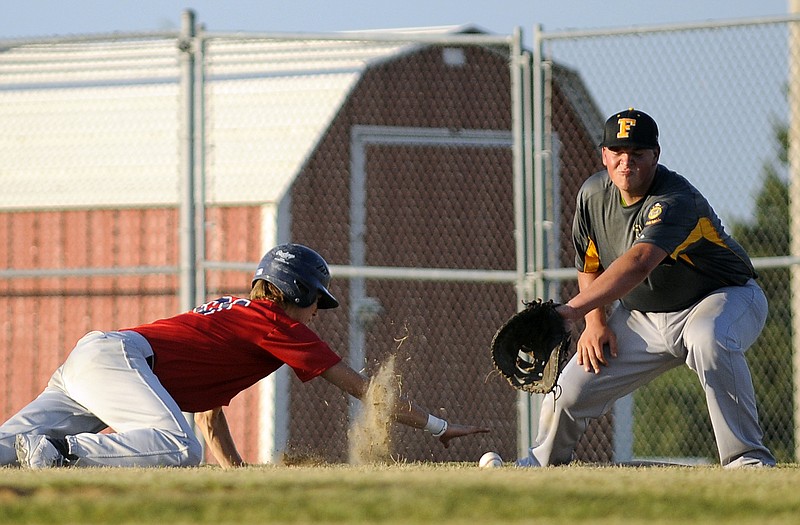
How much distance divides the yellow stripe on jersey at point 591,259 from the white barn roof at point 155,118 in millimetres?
5200

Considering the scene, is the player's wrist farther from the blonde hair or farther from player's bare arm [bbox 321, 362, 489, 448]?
the blonde hair

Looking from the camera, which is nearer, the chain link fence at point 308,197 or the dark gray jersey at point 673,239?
the dark gray jersey at point 673,239

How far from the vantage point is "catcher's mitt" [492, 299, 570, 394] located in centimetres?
670

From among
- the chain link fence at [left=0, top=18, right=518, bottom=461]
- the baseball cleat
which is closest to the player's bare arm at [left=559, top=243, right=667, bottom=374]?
the baseball cleat

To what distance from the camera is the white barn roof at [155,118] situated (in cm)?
1229

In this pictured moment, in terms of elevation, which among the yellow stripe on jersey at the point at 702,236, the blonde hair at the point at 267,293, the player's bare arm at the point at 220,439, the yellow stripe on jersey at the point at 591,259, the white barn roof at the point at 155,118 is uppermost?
the white barn roof at the point at 155,118

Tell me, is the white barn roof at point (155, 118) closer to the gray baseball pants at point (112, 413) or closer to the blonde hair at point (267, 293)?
the blonde hair at point (267, 293)

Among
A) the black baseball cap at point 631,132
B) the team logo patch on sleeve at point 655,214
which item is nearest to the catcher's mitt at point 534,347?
the team logo patch on sleeve at point 655,214

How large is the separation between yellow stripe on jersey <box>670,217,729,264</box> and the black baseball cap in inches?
17.0

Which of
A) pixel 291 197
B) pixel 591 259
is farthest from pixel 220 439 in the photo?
pixel 291 197

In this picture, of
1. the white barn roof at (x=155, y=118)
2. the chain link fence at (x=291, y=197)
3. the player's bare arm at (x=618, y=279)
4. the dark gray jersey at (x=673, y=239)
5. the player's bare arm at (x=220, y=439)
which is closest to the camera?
the player's bare arm at (x=618, y=279)

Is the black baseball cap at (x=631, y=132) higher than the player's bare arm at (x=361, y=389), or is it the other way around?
the black baseball cap at (x=631, y=132)

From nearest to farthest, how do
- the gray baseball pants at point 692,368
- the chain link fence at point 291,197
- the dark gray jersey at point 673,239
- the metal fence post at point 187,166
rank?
the dark gray jersey at point 673,239 < the gray baseball pants at point 692,368 < the metal fence post at point 187,166 < the chain link fence at point 291,197

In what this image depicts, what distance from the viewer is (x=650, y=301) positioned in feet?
22.9
